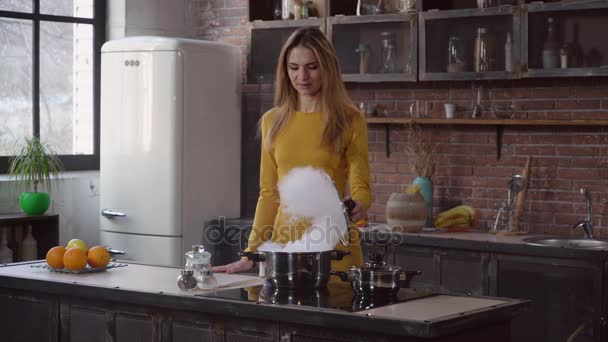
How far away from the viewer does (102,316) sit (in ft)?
11.5

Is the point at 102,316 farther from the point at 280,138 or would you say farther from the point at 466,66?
the point at 466,66

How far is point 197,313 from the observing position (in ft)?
10.7

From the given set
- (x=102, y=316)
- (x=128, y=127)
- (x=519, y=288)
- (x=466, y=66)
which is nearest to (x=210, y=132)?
(x=128, y=127)

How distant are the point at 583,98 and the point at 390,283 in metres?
2.66

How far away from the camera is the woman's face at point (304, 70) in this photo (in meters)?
3.62

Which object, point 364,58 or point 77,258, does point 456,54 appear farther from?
point 77,258

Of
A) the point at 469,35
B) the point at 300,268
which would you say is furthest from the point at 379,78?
the point at 300,268

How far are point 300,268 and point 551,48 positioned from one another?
2581mm

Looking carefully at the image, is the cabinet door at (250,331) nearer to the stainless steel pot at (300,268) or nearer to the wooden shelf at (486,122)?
the stainless steel pot at (300,268)

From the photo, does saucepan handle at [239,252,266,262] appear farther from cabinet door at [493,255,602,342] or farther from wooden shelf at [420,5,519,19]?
wooden shelf at [420,5,519,19]

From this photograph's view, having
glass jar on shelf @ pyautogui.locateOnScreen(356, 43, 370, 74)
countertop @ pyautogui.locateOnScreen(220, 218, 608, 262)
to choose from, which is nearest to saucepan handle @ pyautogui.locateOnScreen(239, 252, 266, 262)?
countertop @ pyautogui.locateOnScreen(220, 218, 608, 262)

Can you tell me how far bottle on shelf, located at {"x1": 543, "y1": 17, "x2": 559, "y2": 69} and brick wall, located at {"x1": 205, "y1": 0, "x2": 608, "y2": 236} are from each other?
0.81 feet

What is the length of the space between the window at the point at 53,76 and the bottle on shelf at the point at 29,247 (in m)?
0.55

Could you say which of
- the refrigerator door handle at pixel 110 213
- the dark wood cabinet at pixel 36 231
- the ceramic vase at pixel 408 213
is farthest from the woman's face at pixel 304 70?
the refrigerator door handle at pixel 110 213
